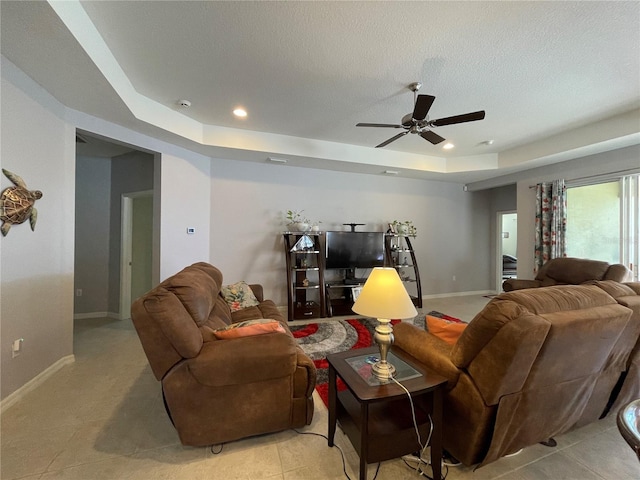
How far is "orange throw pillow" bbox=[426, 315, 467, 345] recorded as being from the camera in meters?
1.64

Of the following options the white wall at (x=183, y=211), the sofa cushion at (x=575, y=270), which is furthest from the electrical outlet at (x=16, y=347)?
the sofa cushion at (x=575, y=270)

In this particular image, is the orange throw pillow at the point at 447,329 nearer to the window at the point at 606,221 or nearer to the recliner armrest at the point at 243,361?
the recliner armrest at the point at 243,361

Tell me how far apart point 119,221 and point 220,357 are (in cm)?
368

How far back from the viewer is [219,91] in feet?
8.86

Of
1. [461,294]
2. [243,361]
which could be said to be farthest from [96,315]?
[461,294]

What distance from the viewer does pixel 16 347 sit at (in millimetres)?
2025

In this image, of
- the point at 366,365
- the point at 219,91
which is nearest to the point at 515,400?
the point at 366,365

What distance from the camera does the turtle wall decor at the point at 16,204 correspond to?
192cm

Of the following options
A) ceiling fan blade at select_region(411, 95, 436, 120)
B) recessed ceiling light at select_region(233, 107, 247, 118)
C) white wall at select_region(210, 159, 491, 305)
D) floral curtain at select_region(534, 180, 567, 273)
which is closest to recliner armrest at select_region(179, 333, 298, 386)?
ceiling fan blade at select_region(411, 95, 436, 120)

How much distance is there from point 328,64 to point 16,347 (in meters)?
3.55

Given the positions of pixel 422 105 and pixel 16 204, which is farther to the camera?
pixel 422 105

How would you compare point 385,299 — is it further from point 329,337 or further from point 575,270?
point 575,270

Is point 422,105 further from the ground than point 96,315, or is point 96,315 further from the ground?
point 422,105

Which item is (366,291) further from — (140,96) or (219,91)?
(140,96)
